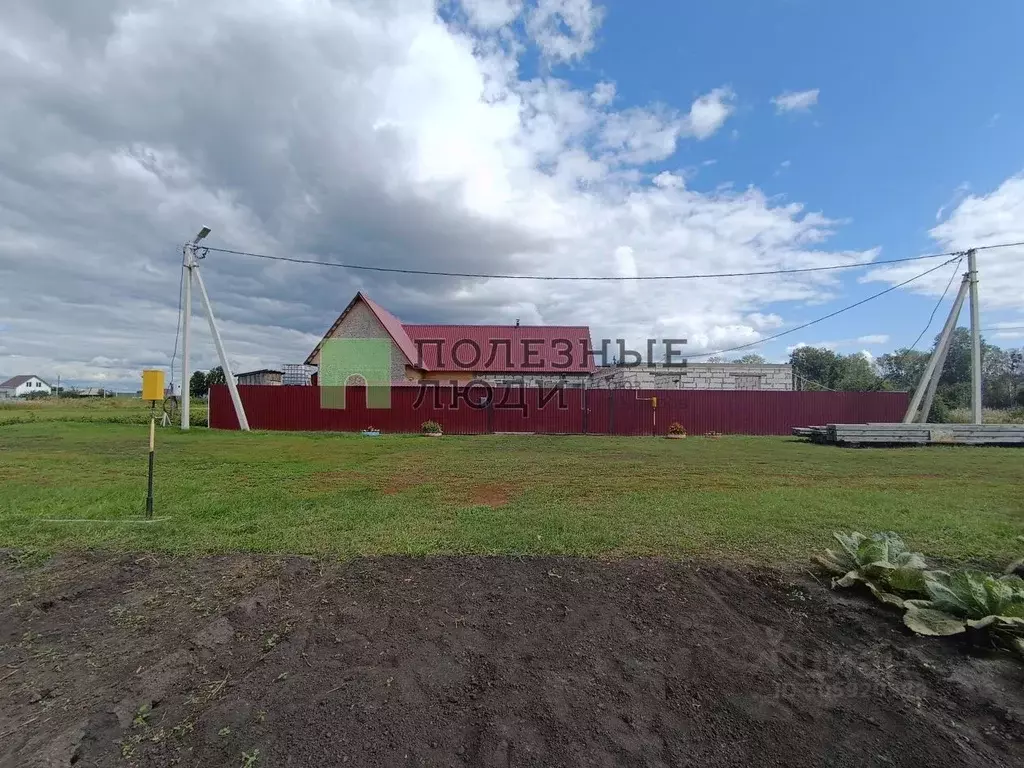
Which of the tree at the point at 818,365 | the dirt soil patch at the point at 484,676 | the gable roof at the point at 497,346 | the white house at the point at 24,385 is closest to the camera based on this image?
the dirt soil patch at the point at 484,676

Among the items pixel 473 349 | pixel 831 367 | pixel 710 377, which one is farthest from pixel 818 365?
pixel 473 349

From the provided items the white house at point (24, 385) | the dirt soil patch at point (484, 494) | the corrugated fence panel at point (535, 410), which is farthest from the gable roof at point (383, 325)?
the white house at point (24, 385)

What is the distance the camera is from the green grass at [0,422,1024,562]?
181 inches

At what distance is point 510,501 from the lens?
6.45 metres

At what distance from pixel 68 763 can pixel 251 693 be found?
0.64 metres

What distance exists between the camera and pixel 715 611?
10.5 ft

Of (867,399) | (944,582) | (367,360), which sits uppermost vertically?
(367,360)

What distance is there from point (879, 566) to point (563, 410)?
49.4ft

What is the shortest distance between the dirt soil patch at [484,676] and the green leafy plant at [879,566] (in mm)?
182

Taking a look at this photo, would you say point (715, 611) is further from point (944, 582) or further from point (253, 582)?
point (253, 582)

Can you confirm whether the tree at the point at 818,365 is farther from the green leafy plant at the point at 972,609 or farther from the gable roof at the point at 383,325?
the green leafy plant at the point at 972,609

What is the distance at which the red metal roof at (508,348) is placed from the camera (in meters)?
26.2

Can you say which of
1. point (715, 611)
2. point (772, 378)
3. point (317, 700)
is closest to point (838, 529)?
point (715, 611)

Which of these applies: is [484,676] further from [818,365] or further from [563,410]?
[818,365]
